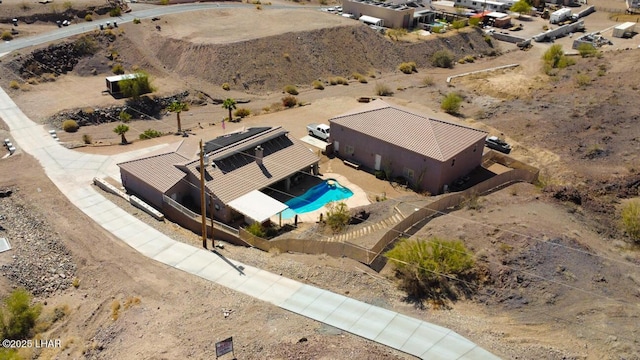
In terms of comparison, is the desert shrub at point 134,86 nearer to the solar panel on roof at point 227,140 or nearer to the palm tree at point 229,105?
the palm tree at point 229,105

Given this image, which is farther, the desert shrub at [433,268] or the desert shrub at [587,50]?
the desert shrub at [587,50]

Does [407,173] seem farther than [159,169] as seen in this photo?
Yes

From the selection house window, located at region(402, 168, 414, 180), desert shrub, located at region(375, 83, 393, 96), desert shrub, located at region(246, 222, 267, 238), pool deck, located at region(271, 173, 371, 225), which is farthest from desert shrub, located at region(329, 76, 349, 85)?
desert shrub, located at region(246, 222, 267, 238)

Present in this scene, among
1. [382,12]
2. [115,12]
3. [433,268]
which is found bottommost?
[433,268]

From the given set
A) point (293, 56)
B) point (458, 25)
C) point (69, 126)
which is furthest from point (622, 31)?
point (69, 126)

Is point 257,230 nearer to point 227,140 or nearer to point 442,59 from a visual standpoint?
point 227,140

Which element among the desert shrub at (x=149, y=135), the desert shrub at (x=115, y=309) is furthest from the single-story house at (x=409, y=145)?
the desert shrub at (x=115, y=309)

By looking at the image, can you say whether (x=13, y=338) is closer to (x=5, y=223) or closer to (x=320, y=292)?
(x=5, y=223)

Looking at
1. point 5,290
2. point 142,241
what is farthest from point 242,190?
point 5,290
